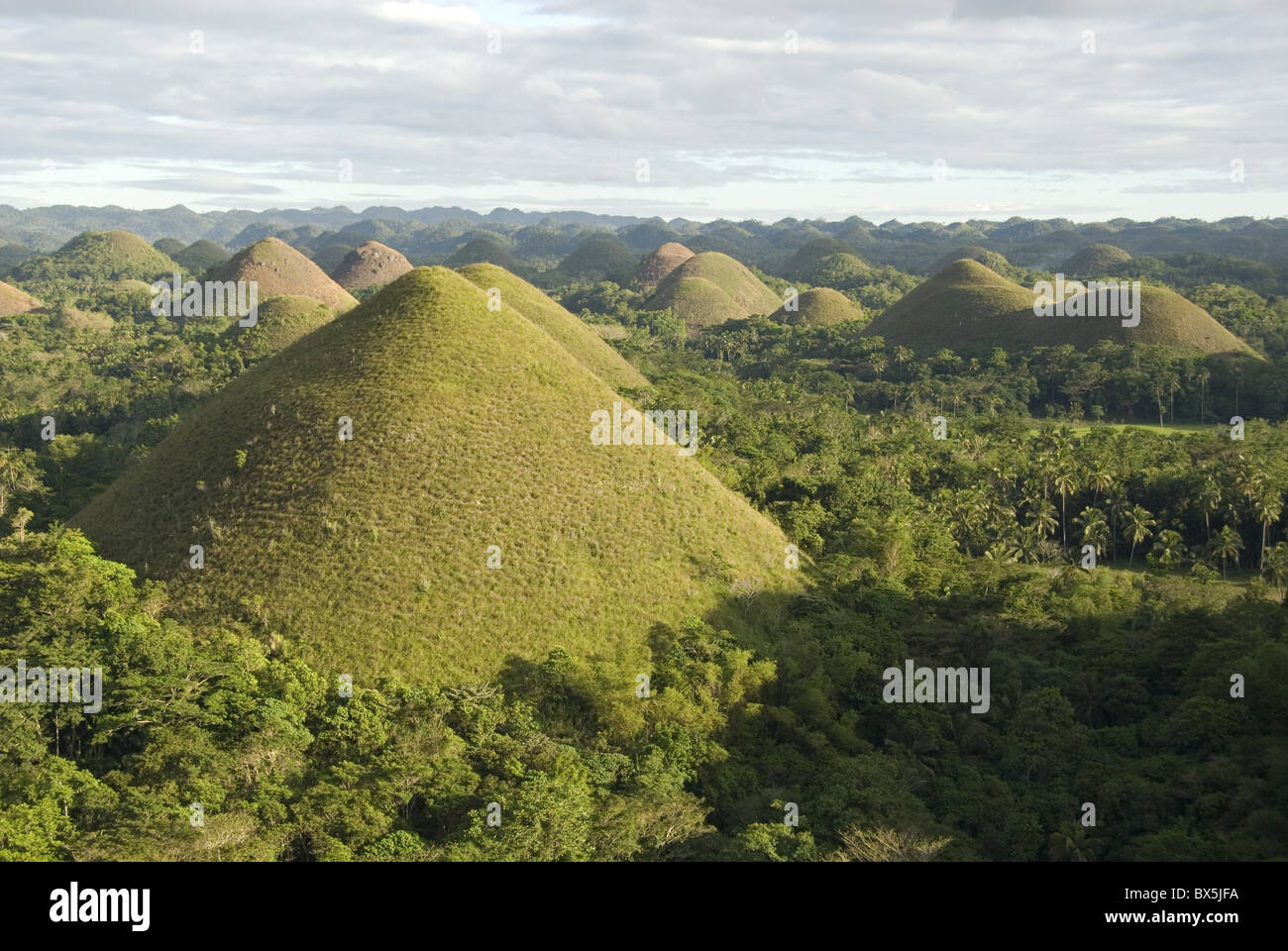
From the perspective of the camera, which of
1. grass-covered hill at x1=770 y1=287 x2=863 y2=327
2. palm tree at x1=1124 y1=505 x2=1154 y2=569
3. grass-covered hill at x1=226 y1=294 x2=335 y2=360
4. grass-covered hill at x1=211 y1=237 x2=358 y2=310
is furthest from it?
grass-covered hill at x1=770 y1=287 x2=863 y2=327

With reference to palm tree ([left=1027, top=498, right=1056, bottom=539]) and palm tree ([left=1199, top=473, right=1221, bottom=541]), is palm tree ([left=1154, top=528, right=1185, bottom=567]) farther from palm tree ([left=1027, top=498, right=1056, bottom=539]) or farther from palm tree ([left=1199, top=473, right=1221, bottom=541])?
palm tree ([left=1027, top=498, right=1056, bottom=539])

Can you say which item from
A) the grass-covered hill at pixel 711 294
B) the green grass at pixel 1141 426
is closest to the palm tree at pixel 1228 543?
the green grass at pixel 1141 426

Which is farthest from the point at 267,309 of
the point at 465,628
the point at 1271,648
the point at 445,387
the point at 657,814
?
the point at 1271,648

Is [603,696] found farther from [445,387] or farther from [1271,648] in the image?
[1271,648]

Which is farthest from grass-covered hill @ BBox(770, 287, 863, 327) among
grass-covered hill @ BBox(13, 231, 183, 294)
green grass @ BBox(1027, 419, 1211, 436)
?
grass-covered hill @ BBox(13, 231, 183, 294)

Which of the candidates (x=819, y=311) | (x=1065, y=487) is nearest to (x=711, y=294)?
(x=819, y=311)

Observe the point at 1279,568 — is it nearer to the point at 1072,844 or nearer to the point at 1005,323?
the point at 1072,844
